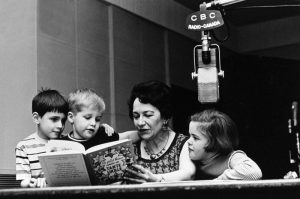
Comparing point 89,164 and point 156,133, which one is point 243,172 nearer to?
point 156,133

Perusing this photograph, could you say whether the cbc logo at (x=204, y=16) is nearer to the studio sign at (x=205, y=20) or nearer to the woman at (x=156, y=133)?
the studio sign at (x=205, y=20)

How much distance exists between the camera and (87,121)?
2561 mm

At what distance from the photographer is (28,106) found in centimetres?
396

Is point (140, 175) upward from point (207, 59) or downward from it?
downward

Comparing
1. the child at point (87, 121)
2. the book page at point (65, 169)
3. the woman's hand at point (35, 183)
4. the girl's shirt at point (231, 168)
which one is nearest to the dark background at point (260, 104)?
the child at point (87, 121)

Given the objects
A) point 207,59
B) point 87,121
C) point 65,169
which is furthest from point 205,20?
point 87,121

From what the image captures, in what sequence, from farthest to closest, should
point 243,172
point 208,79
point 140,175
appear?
point 243,172 < point 140,175 < point 208,79

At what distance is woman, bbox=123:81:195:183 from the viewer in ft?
7.94

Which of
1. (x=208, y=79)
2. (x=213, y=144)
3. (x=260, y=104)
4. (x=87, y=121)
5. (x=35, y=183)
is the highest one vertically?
(x=260, y=104)

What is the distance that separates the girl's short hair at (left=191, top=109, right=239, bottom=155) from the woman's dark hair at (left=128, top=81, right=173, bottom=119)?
196mm

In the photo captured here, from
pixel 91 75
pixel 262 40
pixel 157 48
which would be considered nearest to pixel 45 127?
pixel 91 75

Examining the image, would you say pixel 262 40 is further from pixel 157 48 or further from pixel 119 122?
pixel 119 122

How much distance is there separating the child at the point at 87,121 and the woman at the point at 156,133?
154 mm

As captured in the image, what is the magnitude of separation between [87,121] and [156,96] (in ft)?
1.31
